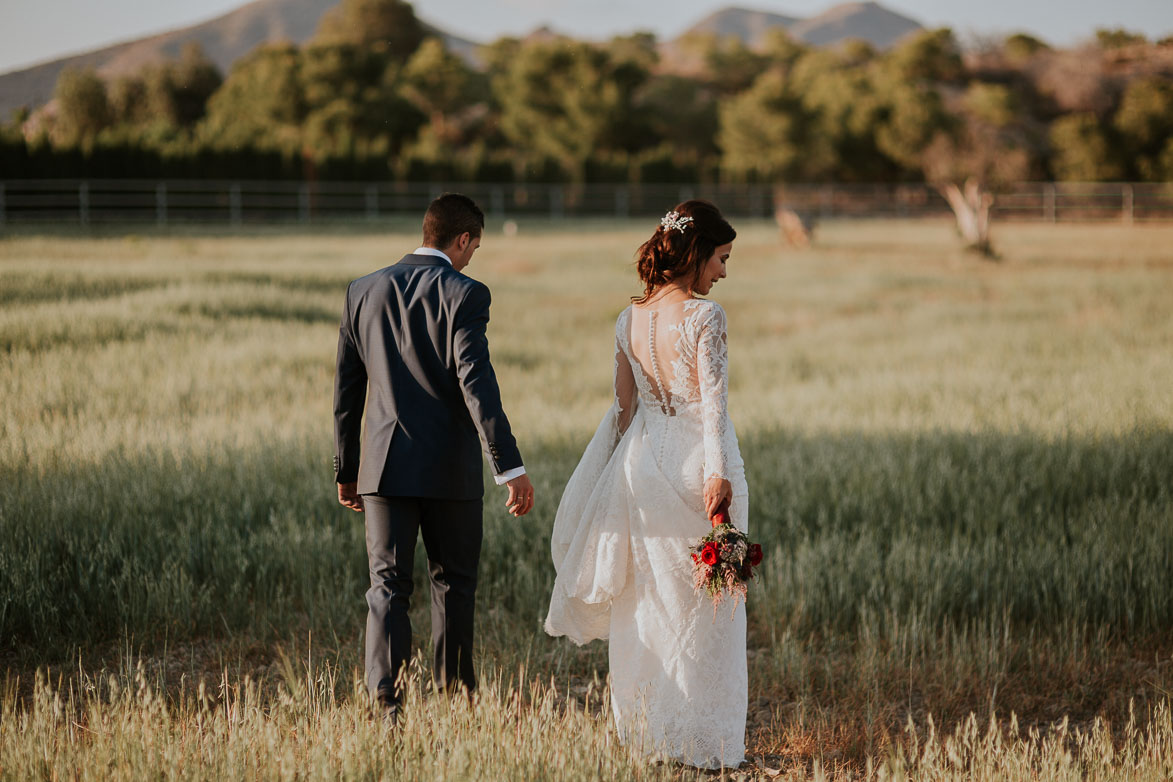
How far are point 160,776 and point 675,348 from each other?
2205mm

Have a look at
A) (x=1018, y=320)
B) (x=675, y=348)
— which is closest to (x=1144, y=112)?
(x=1018, y=320)

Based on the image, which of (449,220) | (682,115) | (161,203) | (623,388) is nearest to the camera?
(449,220)

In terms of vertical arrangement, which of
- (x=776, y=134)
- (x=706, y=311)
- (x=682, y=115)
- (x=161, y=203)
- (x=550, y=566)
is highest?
(x=682, y=115)

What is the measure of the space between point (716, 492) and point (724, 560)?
0.25 meters

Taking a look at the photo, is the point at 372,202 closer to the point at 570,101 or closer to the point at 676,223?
the point at 570,101

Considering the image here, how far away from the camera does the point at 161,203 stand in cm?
3762

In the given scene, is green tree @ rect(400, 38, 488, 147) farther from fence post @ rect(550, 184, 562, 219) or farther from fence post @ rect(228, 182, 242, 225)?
fence post @ rect(228, 182, 242, 225)

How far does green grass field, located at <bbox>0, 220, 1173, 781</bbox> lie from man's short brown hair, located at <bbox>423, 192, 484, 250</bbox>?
1681mm

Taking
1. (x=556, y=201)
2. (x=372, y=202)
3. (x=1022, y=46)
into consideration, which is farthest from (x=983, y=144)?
(x=372, y=202)

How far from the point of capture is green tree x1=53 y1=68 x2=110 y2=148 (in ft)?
128

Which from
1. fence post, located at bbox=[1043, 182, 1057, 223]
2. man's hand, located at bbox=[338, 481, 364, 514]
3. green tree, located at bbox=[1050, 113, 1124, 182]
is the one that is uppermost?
green tree, located at bbox=[1050, 113, 1124, 182]

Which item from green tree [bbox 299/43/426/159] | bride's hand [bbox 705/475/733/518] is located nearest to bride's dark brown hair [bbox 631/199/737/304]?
bride's hand [bbox 705/475/733/518]

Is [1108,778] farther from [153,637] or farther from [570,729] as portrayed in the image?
[153,637]

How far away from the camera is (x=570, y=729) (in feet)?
10.7
